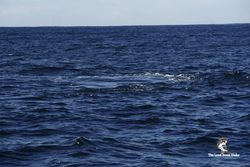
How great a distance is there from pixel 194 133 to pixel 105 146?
14.9 ft

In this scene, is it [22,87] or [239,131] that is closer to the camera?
[239,131]

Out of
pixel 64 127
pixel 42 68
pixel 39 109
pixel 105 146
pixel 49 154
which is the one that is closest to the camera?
pixel 49 154

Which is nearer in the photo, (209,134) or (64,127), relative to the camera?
(209,134)

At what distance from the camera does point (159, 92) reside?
122 ft

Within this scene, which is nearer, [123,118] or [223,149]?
[223,149]

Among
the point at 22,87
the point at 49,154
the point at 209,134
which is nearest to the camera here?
the point at 49,154

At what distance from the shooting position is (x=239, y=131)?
24.0 m

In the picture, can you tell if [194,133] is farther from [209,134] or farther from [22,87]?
[22,87]

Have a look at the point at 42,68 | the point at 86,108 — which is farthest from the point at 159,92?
the point at 42,68

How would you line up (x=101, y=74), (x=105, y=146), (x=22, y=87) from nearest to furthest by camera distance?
(x=105, y=146)
(x=22, y=87)
(x=101, y=74)

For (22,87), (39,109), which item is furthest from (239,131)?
(22,87)

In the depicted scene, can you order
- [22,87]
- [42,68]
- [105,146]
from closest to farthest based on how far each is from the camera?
[105,146]
[22,87]
[42,68]

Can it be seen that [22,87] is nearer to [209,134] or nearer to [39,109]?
[39,109]

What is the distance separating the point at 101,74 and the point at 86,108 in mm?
18875
